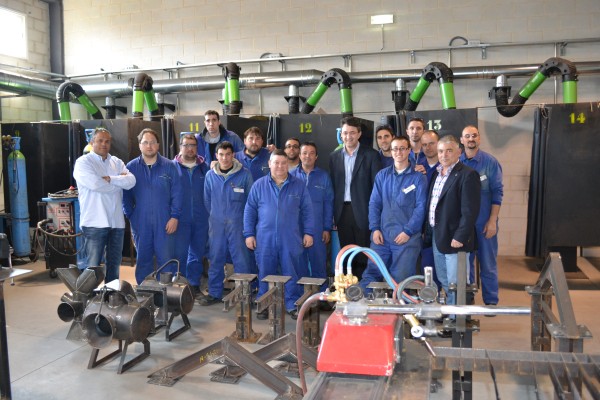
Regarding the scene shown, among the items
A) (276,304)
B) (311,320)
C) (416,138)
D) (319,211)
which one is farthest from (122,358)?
(416,138)

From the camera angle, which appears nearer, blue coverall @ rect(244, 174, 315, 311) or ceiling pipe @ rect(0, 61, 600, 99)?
blue coverall @ rect(244, 174, 315, 311)

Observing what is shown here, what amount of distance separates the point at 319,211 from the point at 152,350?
1.60 meters

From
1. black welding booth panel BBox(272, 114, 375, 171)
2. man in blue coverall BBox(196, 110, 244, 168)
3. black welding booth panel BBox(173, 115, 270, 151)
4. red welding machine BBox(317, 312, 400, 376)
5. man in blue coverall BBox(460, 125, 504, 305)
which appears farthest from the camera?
black welding booth panel BBox(173, 115, 270, 151)

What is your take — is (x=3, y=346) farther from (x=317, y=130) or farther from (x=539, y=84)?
(x=539, y=84)

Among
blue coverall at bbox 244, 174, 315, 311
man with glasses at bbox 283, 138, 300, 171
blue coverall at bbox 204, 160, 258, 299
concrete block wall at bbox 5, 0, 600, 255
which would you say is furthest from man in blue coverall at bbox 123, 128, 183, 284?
concrete block wall at bbox 5, 0, 600, 255

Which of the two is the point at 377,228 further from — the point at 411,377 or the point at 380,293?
the point at 411,377

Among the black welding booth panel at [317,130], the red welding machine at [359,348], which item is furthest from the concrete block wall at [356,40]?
the red welding machine at [359,348]

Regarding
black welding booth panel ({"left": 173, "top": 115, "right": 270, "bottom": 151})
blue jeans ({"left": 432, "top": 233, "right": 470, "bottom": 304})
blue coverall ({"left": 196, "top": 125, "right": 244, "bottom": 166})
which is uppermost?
black welding booth panel ({"left": 173, "top": 115, "right": 270, "bottom": 151})

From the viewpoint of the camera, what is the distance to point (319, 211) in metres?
4.02

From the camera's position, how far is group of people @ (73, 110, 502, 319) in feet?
11.4

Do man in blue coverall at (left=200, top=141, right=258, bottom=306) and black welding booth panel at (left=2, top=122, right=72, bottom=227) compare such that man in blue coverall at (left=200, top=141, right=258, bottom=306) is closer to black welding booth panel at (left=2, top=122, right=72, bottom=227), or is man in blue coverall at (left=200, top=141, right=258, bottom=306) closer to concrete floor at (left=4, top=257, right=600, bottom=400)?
concrete floor at (left=4, top=257, right=600, bottom=400)

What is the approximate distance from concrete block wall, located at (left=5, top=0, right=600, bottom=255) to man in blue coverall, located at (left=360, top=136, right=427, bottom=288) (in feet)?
8.18

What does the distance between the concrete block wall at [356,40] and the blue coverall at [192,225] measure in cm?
255

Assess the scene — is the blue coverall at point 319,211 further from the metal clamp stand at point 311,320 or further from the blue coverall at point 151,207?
the blue coverall at point 151,207
